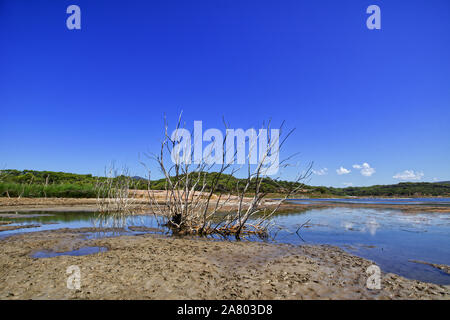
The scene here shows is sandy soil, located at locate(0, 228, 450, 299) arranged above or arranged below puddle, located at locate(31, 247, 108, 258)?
above

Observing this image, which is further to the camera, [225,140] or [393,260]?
[225,140]

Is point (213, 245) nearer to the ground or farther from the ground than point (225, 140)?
nearer to the ground

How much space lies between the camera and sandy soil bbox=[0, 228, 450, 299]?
11.3 feet

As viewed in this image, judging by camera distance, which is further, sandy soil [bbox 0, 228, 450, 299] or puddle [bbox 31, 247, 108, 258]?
puddle [bbox 31, 247, 108, 258]

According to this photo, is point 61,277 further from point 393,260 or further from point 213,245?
point 393,260

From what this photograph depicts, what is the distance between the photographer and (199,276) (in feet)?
13.6

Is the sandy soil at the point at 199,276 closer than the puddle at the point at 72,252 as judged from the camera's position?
Yes

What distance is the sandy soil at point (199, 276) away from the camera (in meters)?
3.44

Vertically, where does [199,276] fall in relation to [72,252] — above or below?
above

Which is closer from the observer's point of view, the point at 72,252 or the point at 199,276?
the point at 199,276
